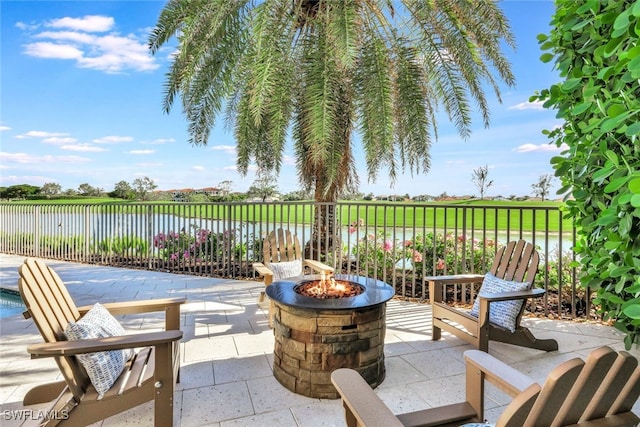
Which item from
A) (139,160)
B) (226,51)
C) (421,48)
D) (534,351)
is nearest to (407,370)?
(534,351)

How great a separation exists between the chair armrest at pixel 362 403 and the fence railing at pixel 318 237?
3329mm

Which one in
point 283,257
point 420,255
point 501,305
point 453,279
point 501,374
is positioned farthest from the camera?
point 420,255

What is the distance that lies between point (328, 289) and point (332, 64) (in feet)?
8.26

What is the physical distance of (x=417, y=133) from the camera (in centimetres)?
424

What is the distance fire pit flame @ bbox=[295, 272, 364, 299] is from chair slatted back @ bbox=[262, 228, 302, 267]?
4.36 feet

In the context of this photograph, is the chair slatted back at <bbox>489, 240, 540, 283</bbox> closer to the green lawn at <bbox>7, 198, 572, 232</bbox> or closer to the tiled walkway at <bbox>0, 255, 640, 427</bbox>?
the tiled walkway at <bbox>0, 255, 640, 427</bbox>

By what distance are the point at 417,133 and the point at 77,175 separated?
15042 mm

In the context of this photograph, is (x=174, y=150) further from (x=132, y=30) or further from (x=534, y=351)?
(x=534, y=351)

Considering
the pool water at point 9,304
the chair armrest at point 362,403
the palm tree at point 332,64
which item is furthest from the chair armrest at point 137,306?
the pool water at point 9,304

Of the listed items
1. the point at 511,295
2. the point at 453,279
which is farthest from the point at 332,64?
the point at 511,295

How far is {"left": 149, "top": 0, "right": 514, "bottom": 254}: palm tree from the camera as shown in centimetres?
371

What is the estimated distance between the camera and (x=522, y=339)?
2.97 metres

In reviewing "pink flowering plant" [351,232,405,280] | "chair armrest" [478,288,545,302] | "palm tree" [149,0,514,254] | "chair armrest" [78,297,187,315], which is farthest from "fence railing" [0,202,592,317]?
"chair armrest" [78,297,187,315]

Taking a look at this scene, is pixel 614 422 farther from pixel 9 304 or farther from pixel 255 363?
pixel 9 304
